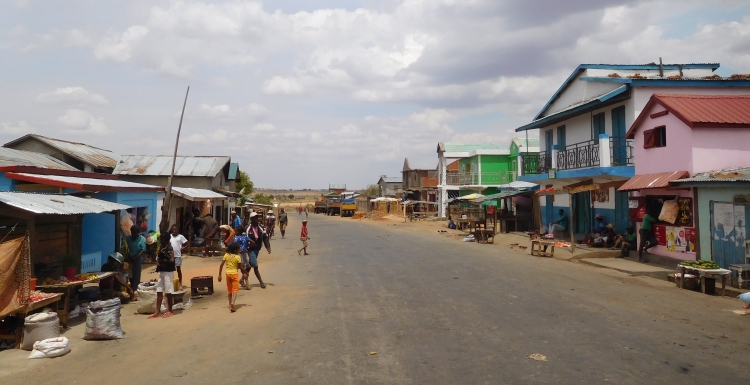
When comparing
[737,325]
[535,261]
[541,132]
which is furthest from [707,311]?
[541,132]

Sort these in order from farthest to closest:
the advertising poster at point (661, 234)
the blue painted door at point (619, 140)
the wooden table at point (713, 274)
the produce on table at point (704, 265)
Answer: the blue painted door at point (619, 140)
the advertising poster at point (661, 234)
the produce on table at point (704, 265)
the wooden table at point (713, 274)

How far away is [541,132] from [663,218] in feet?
47.5

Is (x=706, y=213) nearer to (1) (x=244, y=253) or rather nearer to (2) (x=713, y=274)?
(2) (x=713, y=274)

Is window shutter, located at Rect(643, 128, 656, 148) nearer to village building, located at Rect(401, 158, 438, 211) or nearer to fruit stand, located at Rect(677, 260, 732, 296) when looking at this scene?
fruit stand, located at Rect(677, 260, 732, 296)

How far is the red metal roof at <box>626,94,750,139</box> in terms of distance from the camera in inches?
567

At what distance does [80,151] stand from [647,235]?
24048mm

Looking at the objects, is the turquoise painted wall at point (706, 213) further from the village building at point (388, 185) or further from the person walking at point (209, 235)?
the village building at point (388, 185)

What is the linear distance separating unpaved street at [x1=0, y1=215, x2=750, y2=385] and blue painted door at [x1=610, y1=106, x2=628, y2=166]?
8148 mm

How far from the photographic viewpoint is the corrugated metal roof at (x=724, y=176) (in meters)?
12.2

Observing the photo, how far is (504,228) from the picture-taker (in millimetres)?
31125

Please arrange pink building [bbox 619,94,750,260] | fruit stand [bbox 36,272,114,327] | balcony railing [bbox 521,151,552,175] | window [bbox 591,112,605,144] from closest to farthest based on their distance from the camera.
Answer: fruit stand [bbox 36,272,114,327] < pink building [bbox 619,94,750,260] < window [bbox 591,112,605,144] < balcony railing [bbox 521,151,552,175]

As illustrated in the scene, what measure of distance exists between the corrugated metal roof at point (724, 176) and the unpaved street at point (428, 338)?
2959 millimetres

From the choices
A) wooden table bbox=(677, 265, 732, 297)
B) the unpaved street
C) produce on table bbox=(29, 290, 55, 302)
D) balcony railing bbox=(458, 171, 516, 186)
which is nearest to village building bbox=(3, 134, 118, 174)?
the unpaved street

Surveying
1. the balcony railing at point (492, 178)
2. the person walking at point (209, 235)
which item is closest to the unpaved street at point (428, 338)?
the person walking at point (209, 235)
